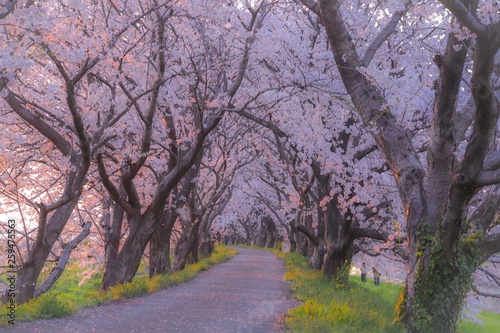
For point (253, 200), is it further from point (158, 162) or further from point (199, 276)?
point (158, 162)

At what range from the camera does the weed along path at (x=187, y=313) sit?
361 inches

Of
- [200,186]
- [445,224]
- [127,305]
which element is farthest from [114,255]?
[200,186]

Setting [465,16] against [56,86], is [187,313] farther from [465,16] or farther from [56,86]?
[465,16]

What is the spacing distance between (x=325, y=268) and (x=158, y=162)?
301 inches

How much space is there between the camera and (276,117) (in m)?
19.1

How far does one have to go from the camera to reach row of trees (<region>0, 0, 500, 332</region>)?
8344 mm

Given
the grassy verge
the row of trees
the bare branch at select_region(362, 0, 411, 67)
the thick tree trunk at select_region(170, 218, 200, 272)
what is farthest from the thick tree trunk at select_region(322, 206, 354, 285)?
the bare branch at select_region(362, 0, 411, 67)

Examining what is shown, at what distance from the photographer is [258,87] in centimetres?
1822

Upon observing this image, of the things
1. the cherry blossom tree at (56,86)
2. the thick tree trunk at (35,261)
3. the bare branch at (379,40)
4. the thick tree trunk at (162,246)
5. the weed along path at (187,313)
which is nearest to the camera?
the cherry blossom tree at (56,86)

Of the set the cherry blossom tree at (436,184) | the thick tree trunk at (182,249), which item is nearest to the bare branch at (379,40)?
the cherry blossom tree at (436,184)

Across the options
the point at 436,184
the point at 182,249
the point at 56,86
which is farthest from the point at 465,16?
the point at 182,249

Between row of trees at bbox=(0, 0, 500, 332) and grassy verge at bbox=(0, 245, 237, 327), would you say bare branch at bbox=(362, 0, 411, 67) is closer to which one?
row of trees at bbox=(0, 0, 500, 332)

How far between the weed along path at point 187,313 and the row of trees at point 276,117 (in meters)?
1.89

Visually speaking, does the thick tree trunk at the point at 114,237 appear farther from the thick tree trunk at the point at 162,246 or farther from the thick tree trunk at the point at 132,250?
the thick tree trunk at the point at 162,246
